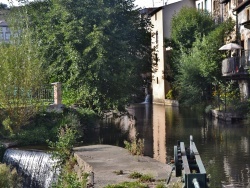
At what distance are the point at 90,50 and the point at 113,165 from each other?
13.5 metres

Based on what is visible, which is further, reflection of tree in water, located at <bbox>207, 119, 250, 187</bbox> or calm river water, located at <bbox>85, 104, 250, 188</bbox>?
calm river water, located at <bbox>85, 104, 250, 188</bbox>

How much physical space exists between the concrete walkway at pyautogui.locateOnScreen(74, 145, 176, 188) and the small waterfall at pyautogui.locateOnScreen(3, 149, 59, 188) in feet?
3.11

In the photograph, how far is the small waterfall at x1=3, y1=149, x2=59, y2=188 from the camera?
16688mm

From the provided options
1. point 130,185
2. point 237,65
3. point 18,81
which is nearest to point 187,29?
point 237,65

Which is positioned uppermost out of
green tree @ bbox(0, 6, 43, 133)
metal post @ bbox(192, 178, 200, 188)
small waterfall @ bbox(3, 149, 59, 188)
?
green tree @ bbox(0, 6, 43, 133)

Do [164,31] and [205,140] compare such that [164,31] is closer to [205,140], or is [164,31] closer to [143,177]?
[205,140]

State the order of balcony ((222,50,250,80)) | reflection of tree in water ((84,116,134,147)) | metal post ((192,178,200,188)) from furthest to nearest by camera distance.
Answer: balcony ((222,50,250,80)), reflection of tree in water ((84,116,134,147)), metal post ((192,178,200,188))

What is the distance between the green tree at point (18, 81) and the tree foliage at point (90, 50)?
4145mm

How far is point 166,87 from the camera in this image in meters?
59.2

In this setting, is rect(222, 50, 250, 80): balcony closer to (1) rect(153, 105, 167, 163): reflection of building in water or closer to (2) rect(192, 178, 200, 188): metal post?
(1) rect(153, 105, 167, 163): reflection of building in water

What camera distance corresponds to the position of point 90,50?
91.0 feet

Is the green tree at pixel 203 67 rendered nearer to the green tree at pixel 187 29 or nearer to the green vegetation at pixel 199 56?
the green vegetation at pixel 199 56

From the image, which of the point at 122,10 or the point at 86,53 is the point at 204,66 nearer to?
the point at 122,10

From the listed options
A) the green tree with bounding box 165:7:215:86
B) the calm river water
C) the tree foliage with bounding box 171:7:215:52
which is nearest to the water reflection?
the calm river water
